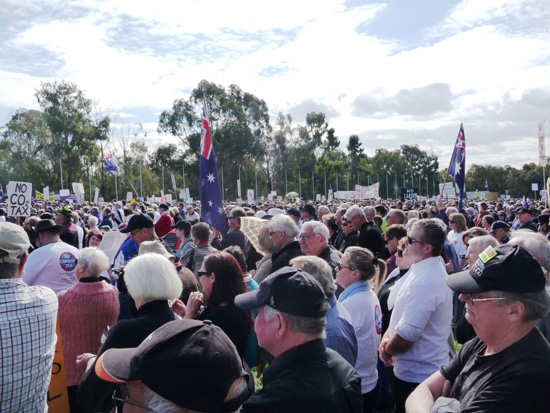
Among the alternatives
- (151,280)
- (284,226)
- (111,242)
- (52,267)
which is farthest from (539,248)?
(111,242)

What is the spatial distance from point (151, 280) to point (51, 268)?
2.83 meters

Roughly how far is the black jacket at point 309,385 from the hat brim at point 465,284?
24.4 inches

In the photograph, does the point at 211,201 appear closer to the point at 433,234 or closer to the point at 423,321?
the point at 433,234

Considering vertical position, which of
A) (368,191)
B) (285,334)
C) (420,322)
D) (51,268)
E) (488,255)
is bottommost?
(420,322)

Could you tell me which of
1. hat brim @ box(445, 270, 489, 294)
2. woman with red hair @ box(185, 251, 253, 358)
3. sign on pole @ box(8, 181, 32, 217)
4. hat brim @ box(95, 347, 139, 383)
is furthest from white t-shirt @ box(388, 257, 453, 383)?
sign on pole @ box(8, 181, 32, 217)

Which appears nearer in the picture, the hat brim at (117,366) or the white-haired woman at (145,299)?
the hat brim at (117,366)

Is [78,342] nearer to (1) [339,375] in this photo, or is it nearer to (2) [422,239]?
(1) [339,375]

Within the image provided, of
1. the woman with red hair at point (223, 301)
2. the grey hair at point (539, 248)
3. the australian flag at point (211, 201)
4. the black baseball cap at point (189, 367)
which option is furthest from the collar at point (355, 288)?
the australian flag at point (211, 201)

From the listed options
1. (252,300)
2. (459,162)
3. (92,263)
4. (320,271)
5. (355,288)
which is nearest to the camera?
(252,300)

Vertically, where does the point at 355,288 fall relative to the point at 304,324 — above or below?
below

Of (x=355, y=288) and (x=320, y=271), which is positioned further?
(x=355, y=288)

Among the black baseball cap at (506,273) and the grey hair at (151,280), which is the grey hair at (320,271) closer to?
the grey hair at (151,280)

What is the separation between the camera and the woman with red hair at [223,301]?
344 cm

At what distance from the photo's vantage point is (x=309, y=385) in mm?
1913
